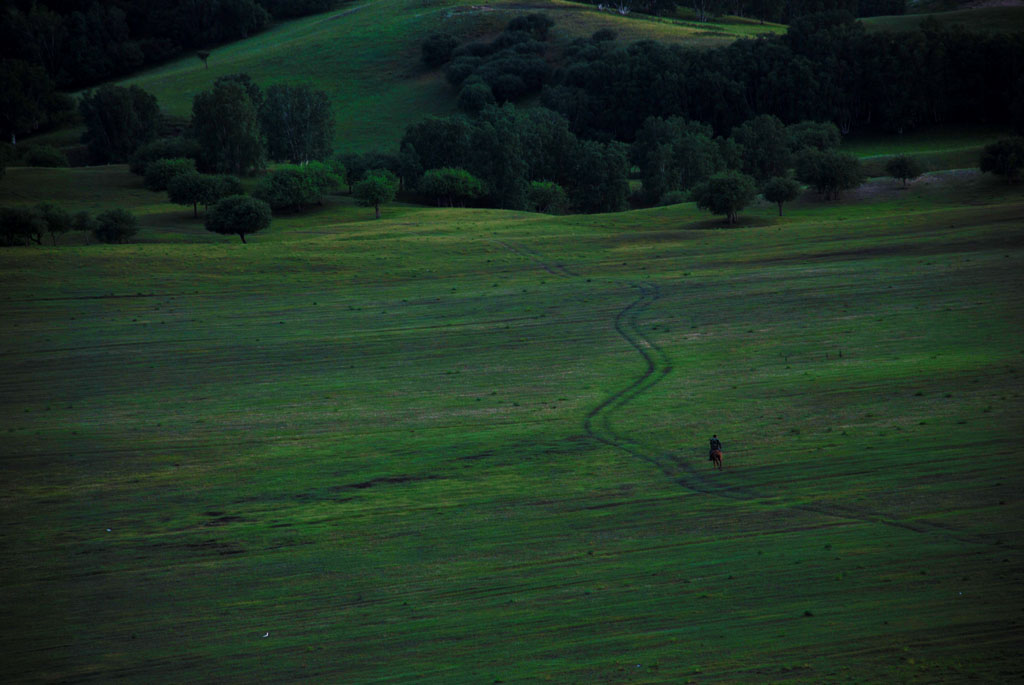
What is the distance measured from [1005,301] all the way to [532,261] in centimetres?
3536

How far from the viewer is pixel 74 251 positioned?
73812mm

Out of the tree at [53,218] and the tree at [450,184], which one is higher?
the tree at [53,218]

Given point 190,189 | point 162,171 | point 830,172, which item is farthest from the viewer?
point 162,171

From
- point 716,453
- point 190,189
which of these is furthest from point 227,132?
point 716,453

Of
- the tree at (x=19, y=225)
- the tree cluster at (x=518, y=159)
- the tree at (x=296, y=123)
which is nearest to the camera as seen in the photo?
the tree at (x=19, y=225)

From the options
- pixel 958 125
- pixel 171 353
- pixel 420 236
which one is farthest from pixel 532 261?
pixel 958 125

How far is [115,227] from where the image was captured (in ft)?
285

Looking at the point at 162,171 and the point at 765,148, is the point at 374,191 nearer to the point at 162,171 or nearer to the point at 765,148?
the point at 162,171

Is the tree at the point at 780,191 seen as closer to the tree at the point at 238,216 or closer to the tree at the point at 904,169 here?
the tree at the point at 904,169

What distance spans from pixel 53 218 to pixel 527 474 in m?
70.3

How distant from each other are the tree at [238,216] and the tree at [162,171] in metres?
23.1

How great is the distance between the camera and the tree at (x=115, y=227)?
87000 mm

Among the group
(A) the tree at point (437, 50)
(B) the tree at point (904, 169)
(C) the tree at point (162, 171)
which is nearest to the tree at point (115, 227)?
(C) the tree at point (162, 171)

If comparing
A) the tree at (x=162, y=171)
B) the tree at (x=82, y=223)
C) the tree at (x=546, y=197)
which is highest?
the tree at (x=162, y=171)
